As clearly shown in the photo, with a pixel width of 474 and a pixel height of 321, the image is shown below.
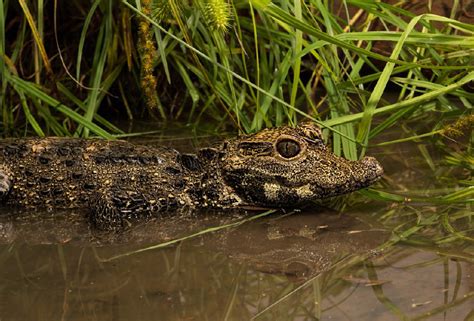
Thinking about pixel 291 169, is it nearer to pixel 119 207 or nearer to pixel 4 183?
pixel 119 207

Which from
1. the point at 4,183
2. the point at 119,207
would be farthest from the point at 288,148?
the point at 4,183

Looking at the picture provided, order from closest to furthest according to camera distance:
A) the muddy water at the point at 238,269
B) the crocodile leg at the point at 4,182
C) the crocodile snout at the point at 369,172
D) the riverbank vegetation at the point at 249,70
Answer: the muddy water at the point at 238,269 < the crocodile snout at the point at 369,172 < the riverbank vegetation at the point at 249,70 < the crocodile leg at the point at 4,182

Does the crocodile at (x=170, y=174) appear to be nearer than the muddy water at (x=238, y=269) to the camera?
No

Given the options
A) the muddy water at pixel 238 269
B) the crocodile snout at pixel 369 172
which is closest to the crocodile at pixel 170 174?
the crocodile snout at pixel 369 172

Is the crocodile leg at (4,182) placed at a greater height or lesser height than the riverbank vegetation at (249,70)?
lesser

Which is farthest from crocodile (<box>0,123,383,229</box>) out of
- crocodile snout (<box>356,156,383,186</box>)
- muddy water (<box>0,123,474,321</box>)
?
muddy water (<box>0,123,474,321</box>)

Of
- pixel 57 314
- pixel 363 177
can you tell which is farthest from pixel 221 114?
pixel 57 314

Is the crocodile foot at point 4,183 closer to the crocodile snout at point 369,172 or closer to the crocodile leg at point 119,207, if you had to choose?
the crocodile leg at point 119,207
